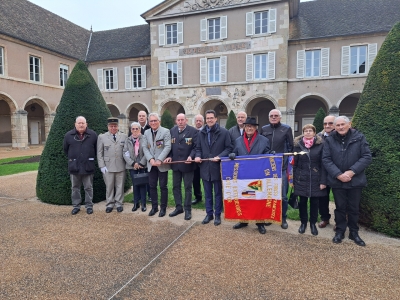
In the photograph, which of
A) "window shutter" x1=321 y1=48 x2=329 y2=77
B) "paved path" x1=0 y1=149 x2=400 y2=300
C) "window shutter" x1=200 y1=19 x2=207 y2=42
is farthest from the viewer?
"window shutter" x1=200 y1=19 x2=207 y2=42

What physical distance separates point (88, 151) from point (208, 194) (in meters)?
2.48

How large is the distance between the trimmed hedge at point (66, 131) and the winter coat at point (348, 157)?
15.3 ft

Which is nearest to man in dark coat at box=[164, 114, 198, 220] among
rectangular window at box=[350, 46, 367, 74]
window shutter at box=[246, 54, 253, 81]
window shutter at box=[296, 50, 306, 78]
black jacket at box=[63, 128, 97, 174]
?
Answer: black jacket at box=[63, 128, 97, 174]

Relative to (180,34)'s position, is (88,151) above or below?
A: below

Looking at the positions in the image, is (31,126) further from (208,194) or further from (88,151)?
(208,194)

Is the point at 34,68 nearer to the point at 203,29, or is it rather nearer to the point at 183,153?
the point at 203,29

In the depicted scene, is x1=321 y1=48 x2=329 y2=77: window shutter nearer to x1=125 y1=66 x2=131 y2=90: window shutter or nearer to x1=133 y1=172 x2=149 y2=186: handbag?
x1=125 y1=66 x2=131 y2=90: window shutter

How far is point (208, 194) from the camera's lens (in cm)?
489

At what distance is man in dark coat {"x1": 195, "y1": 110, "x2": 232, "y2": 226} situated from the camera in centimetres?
474

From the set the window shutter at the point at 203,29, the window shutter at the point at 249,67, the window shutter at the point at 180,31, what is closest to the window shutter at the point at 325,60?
the window shutter at the point at 249,67

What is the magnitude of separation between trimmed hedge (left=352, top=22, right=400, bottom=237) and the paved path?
34 centimetres

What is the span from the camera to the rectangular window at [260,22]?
19.0 m

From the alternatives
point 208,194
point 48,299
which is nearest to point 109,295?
point 48,299

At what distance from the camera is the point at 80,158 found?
205 inches
